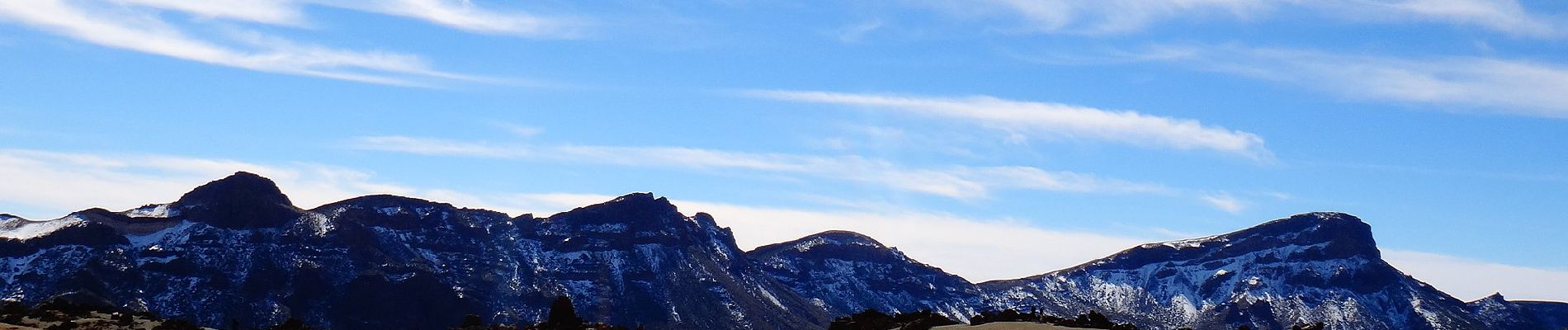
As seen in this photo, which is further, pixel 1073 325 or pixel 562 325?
pixel 562 325

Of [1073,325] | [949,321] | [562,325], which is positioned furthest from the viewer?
[562,325]

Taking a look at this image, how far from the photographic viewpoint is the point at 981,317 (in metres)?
58.2

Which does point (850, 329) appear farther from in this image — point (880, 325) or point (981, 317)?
point (981, 317)

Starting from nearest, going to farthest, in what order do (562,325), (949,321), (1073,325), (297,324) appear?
(1073,325) → (949,321) → (562,325) → (297,324)

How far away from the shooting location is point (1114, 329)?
55.9 m

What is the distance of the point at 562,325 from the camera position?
206 ft

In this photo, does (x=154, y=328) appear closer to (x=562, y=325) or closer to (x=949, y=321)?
(x=562, y=325)

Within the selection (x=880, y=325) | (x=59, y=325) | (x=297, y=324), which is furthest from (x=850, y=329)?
(x=59, y=325)

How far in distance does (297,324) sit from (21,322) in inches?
465

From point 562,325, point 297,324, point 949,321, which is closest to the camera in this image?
point 949,321

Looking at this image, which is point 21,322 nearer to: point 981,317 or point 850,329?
point 850,329

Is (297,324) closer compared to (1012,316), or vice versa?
(1012,316)

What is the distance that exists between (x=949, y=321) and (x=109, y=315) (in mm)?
35021

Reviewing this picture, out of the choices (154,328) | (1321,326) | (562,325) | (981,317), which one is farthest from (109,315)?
(1321,326)
